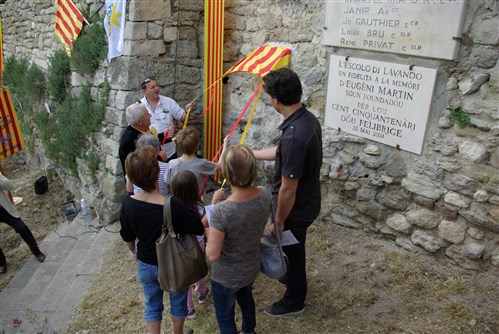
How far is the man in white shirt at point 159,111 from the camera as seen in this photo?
4.21 metres

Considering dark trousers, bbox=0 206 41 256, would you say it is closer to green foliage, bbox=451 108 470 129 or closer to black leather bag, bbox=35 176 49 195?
black leather bag, bbox=35 176 49 195

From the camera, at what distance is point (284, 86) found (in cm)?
250

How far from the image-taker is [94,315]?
3523mm

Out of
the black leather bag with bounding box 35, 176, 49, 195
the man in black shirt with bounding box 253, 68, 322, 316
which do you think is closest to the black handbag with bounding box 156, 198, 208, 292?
the man in black shirt with bounding box 253, 68, 322, 316

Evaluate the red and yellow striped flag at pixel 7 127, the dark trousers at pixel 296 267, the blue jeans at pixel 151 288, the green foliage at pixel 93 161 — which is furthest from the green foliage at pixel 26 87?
the dark trousers at pixel 296 267

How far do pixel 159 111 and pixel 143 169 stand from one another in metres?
2.09

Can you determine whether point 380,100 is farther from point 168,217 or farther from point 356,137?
point 168,217

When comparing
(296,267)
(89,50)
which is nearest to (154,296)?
(296,267)

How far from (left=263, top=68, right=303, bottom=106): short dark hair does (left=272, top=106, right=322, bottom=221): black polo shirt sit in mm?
98

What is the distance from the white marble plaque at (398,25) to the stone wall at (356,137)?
8 centimetres

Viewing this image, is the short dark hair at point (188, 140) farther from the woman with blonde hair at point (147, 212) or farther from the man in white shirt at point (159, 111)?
the man in white shirt at point (159, 111)

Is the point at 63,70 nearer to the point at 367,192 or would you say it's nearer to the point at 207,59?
the point at 207,59

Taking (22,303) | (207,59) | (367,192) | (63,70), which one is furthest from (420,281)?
(63,70)

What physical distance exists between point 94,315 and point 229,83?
Result: 9.01 ft
